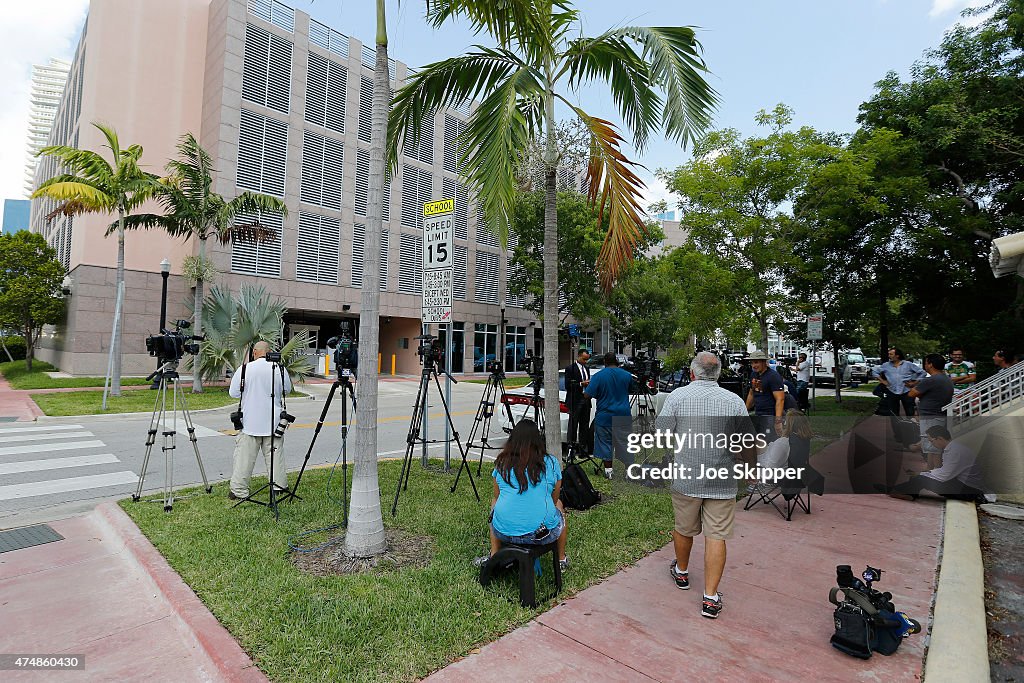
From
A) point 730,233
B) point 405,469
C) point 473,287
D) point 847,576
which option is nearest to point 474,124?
point 405,469

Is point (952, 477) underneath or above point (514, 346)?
underneath

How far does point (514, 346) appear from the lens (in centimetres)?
3428

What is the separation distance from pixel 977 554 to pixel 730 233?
9.73m

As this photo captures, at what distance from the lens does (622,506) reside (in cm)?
598

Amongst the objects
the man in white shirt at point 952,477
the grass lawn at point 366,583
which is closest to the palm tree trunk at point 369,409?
the grass lawn at point 366,583

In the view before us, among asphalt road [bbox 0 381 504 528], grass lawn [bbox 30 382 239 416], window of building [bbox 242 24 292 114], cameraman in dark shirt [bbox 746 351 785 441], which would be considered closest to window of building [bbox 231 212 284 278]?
window of building [bbox 242 24 292 114]

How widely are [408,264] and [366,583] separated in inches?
1014

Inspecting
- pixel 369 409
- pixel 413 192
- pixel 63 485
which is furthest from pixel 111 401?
pixel 413 192

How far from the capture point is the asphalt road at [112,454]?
6.14 metres

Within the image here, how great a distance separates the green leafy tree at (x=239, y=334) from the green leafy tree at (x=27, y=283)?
11.2m

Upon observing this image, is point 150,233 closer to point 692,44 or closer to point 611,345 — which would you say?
point 692,44

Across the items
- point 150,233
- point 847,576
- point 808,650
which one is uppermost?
point 150,233

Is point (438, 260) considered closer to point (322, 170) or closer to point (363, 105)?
point (322, 170)

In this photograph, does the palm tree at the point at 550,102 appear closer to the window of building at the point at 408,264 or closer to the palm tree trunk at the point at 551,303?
the palm tree trunk at the point at 551,303
